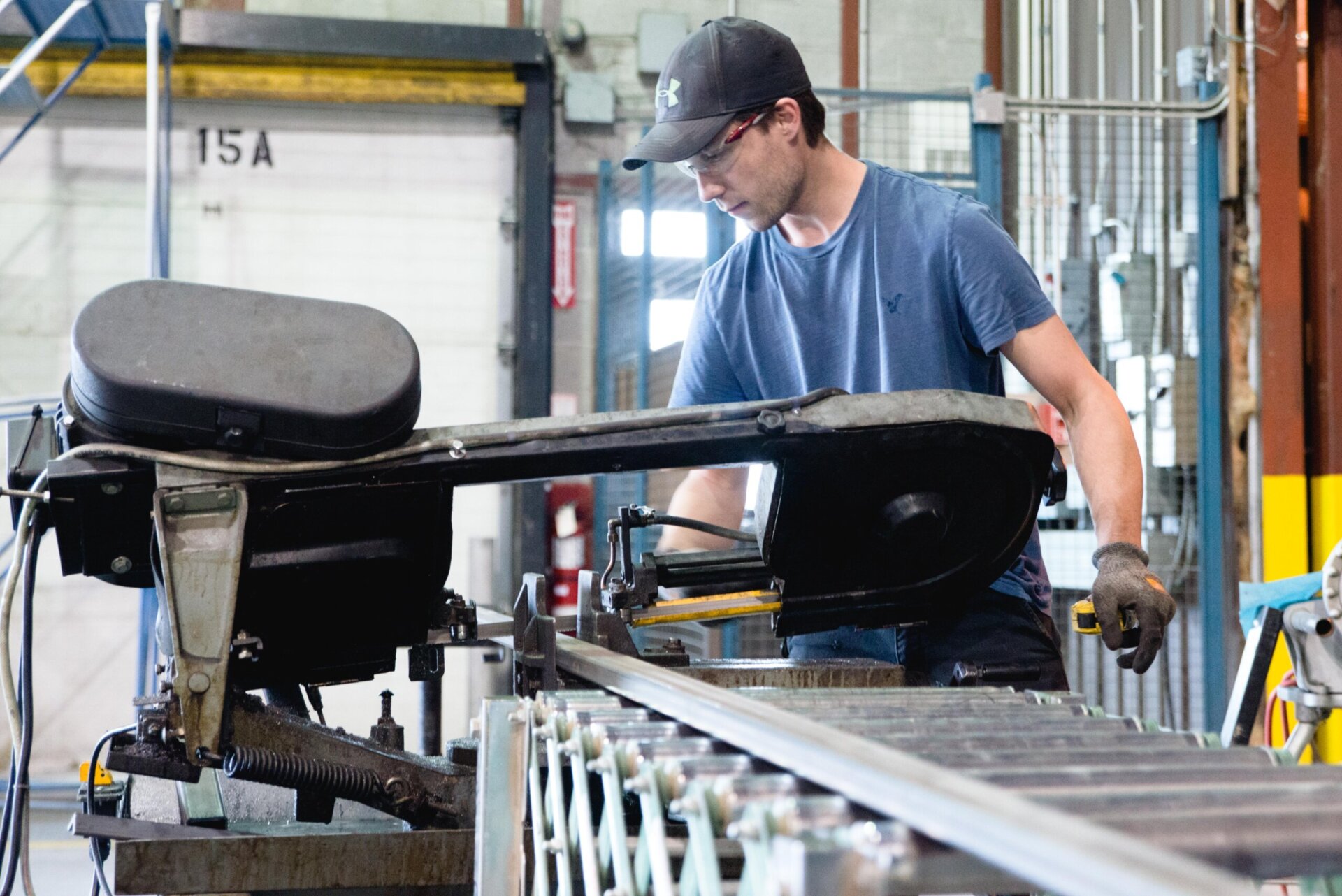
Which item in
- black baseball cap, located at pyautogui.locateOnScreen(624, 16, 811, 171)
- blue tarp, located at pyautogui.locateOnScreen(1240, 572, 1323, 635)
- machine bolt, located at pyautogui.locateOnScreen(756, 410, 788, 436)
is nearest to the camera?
machine bolt, located at pyautogui.locateOnScreen(756, 410, 788, 436)

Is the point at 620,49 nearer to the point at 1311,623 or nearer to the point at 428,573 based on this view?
the point at 1311,623

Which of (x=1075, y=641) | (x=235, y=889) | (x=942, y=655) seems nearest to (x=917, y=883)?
(x=235, y=889)

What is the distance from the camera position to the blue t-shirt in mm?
1896

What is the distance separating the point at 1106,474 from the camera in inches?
71.0

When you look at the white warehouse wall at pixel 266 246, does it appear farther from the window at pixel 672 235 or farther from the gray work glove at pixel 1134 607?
the gray work glove at pixel 1134 607

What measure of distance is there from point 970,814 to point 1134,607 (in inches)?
44.1

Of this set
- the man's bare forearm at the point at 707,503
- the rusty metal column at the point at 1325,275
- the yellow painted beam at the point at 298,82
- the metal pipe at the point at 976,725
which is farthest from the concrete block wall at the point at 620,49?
the metal pipe at the point at 976,725

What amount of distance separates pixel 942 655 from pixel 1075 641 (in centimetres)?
364

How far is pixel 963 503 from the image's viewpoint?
157 cm

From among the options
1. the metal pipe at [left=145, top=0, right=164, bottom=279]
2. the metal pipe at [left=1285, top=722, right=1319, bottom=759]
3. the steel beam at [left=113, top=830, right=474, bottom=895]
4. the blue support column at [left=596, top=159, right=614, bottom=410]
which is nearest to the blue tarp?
the metal pipe at [left=1285, top=722, right=1319, bottom=759]

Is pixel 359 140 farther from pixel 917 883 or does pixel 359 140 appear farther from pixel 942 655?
pixel 917 883

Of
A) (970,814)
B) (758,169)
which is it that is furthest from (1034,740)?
(758,169)

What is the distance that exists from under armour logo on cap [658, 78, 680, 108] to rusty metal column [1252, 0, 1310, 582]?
4087mm

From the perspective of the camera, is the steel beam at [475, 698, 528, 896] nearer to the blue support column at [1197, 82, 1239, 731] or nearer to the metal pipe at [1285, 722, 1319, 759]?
the metal pipe at [1285, 722, 1319, 759]
